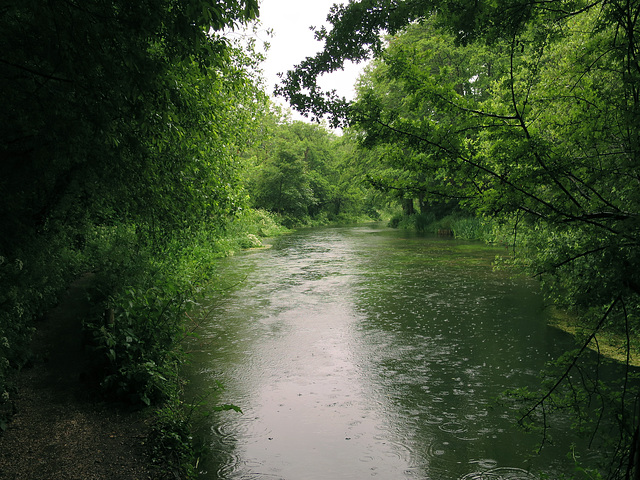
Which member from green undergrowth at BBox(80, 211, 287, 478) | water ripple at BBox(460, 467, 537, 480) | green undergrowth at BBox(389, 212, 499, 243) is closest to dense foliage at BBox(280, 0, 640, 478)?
water ripple at BBox(460, 467, 537, 480)

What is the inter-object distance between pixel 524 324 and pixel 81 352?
24.9 ft

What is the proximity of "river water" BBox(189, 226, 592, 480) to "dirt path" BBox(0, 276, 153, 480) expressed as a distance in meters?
0.75

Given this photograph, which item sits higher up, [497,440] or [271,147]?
[271,147]

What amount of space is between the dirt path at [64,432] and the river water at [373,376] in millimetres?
748

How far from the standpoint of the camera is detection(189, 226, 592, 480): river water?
4.36 meters

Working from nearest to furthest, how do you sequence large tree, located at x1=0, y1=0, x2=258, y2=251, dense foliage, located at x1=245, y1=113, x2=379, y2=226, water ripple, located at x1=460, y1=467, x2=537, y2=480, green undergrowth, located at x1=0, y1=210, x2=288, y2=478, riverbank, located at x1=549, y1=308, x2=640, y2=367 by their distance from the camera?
1. large tree, located at x1=0, y1=0, x2=258, y2=251
2. water ripple, located at x1=460, y1=467, x2=537, y2=480
3. green undergrowth, located at x1=0, y1=210, x2=288, y2=478
4. riverbank, located at x1=549, y1=308, x2=640, y2=367
5. dense foliage, located at x1=245, y1=113, x2=379, y2=226

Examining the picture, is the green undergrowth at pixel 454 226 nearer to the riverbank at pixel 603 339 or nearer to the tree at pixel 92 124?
the riverbank at pixel 603 339

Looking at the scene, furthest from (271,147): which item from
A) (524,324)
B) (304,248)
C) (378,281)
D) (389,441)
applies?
(389,441)

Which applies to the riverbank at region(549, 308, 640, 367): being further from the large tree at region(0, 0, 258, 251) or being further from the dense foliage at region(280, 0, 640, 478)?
the large tree at region(0, 0, 258, 251)

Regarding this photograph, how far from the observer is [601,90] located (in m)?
3.64

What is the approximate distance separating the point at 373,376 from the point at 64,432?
384 cm

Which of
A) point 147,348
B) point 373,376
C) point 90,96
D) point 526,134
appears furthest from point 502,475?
point 90,96

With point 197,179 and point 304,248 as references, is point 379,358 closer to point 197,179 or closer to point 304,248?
point 197,179

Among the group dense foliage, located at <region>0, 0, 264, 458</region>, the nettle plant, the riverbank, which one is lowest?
the riverbank
